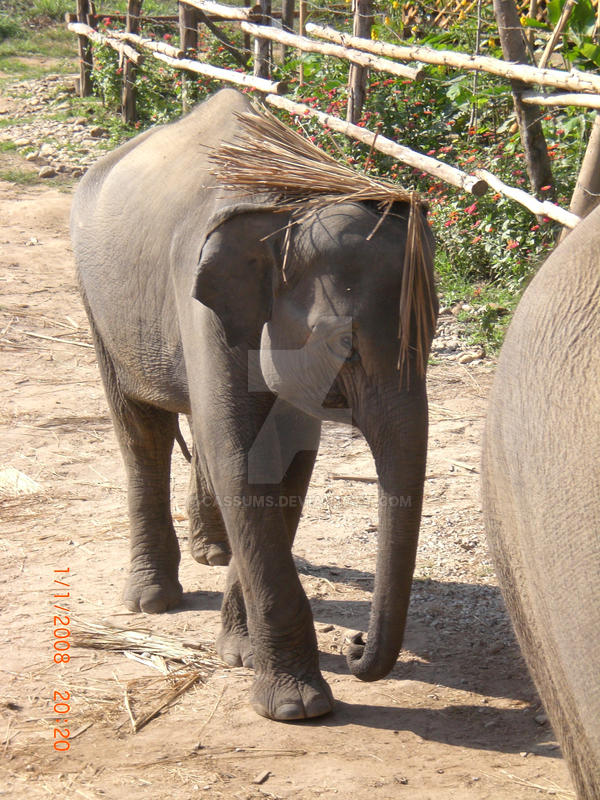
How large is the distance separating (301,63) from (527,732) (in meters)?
7.19

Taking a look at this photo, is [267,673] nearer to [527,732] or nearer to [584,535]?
[527,732]

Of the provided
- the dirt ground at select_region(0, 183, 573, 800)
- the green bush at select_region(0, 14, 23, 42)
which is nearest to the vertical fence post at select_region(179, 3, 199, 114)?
the dirt ground at select_region(0, 183, 573, 800)

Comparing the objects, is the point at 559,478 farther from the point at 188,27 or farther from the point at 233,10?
the point at 188,27

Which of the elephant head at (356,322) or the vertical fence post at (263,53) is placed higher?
the vertical fence post at (263,53)

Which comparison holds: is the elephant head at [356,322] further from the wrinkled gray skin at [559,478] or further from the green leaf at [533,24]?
the green leaf at [533,24]

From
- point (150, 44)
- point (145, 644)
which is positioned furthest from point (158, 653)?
point (150, 44)

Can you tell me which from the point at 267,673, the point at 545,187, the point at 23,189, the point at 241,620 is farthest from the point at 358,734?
the point at 23,189

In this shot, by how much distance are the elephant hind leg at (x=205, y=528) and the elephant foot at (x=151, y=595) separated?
37cm

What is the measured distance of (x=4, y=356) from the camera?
659cm

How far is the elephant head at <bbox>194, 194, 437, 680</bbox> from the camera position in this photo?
8.48 ft

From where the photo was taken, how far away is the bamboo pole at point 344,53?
246 inches

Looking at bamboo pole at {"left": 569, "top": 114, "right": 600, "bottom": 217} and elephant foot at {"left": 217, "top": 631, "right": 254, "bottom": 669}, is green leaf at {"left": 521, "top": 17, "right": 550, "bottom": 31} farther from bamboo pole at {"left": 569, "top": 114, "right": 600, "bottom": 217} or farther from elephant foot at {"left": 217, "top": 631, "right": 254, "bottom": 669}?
elephant foot at {"left": 217, "top": 631, "right": 254, "bottom": 669}

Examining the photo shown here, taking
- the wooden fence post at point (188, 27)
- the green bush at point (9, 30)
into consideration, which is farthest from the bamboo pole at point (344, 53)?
the green bush at point (9, 30)
